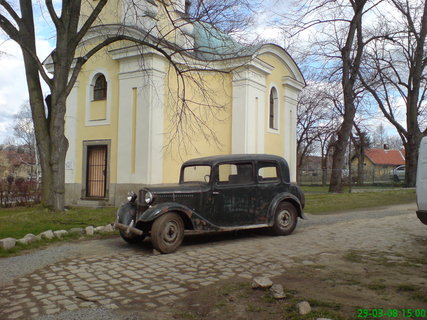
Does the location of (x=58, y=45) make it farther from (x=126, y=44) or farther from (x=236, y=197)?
(x=236, y=197)

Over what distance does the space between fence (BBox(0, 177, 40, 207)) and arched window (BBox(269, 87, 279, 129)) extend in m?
11.8

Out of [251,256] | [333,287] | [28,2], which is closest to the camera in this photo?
[333,287]

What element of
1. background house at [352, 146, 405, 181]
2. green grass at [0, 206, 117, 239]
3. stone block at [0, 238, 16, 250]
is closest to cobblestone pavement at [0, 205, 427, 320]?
stone block at [0, 238, 16, 250]

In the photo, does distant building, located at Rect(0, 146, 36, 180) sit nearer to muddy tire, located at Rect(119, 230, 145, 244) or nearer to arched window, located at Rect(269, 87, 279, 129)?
arched window, located at Rect(269, 87, 279, 129)

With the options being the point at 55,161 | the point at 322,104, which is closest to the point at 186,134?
the point at 55,161

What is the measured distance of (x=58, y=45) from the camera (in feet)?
36.9

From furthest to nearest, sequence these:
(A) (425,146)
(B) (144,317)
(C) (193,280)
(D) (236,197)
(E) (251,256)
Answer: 1. (D) (236,197)
2. (A) (425,146)
3. (E) (251,256)
4. (C) (193,280)
5. (B) (144,317)

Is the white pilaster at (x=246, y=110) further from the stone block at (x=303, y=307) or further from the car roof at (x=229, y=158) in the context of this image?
the stone block at (x=303, y=307)

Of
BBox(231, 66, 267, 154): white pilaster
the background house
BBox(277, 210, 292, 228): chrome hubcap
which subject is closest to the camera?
BBox(277, 210, 292, 228): chrome hubcap

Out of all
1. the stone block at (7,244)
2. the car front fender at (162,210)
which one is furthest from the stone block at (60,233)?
the car front fender at (162,210)

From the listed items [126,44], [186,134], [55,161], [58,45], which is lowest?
[55,161]

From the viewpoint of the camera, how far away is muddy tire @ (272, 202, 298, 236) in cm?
826

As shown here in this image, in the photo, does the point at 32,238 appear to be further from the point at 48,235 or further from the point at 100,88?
the point at 100,88

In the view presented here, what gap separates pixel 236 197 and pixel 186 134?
8.15m
